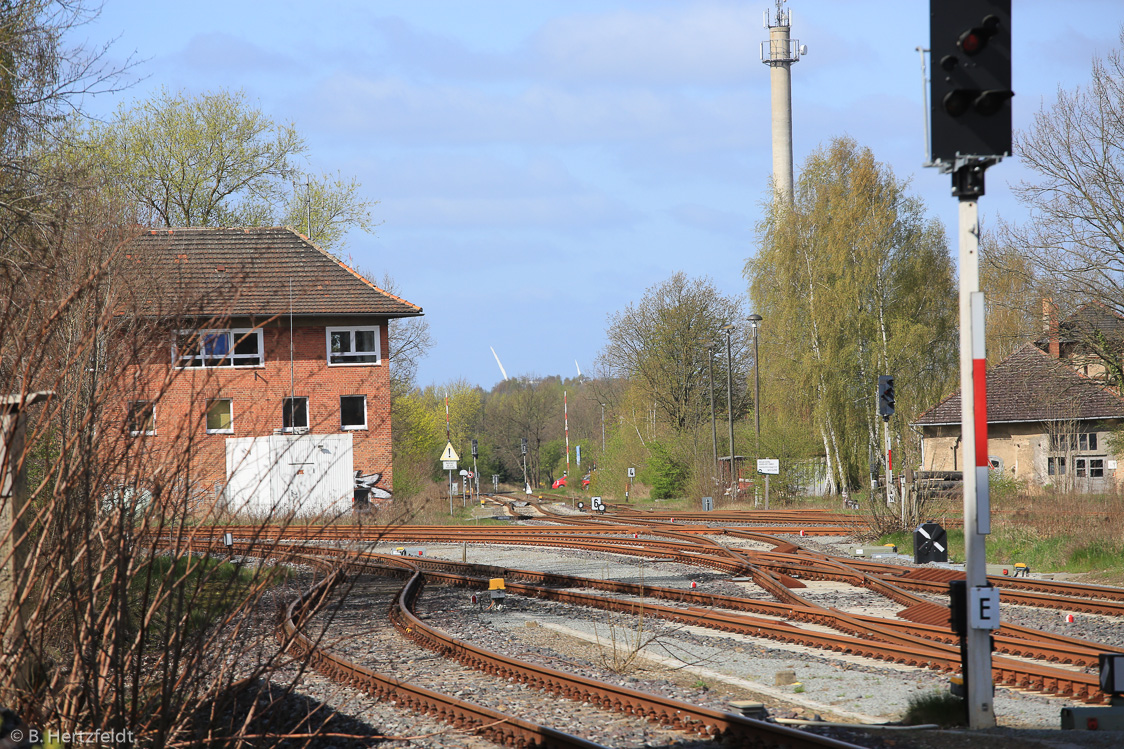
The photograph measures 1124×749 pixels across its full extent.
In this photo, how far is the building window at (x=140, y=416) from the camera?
15.3ft

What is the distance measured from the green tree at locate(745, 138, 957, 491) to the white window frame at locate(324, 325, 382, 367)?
18492 mm

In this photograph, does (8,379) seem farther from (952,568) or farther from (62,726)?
(952,568)

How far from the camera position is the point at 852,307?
4288cm

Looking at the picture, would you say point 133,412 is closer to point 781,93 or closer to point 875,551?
point 875,551

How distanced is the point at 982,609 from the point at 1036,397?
31.2m

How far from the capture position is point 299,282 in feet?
123

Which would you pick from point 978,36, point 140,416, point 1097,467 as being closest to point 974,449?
point 978,36

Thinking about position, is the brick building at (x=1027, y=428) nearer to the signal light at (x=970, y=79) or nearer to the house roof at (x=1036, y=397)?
the house roof at (x=1036, y=397)

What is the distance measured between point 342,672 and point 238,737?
4.90 meters

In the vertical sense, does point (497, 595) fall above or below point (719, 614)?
below

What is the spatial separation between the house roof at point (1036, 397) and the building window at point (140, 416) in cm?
3002

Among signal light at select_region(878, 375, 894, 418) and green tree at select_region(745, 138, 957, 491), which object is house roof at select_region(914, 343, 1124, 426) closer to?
green tree at select_region(745, 138, 957, 491)

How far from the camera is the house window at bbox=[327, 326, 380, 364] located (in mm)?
35688

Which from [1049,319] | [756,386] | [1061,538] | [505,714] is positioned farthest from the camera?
[756,386]
